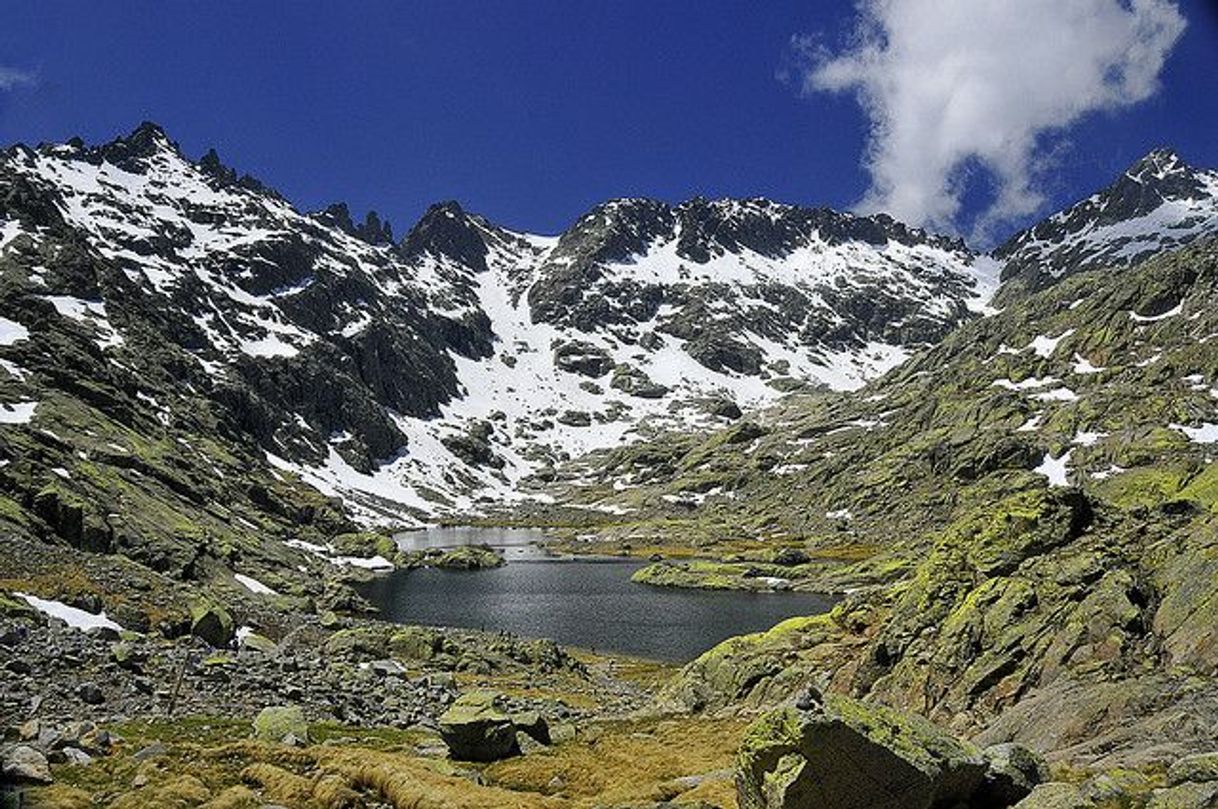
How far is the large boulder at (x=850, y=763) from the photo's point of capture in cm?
1462

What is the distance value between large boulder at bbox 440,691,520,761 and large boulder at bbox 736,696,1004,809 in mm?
15230

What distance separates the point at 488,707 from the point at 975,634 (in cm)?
1959

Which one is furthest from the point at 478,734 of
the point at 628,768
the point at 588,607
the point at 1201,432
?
the point at 1201,432

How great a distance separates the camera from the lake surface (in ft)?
304

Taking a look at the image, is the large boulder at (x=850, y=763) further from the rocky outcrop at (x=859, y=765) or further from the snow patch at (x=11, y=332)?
the snow patch at (x=11, y=332)

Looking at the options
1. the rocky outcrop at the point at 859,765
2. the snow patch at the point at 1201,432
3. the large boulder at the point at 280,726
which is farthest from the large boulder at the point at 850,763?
the snow patch at the point at 1201,432

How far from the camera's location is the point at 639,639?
91938 millimetres

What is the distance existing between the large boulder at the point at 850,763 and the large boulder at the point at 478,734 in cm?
1523

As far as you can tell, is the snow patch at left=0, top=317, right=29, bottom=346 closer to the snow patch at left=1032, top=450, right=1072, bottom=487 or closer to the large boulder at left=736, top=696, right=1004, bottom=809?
the large boulder at left=736, top=696, right=1004, bottom=809

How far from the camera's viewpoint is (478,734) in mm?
28266

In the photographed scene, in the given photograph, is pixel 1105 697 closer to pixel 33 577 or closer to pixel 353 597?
pixel 33 577

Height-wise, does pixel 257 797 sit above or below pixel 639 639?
below

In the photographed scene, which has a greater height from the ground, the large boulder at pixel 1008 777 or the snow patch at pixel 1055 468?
the snow patch at pixel 1055 468

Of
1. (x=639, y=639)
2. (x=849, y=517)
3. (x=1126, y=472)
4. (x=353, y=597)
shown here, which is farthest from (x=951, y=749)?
(x=849, y=517)
